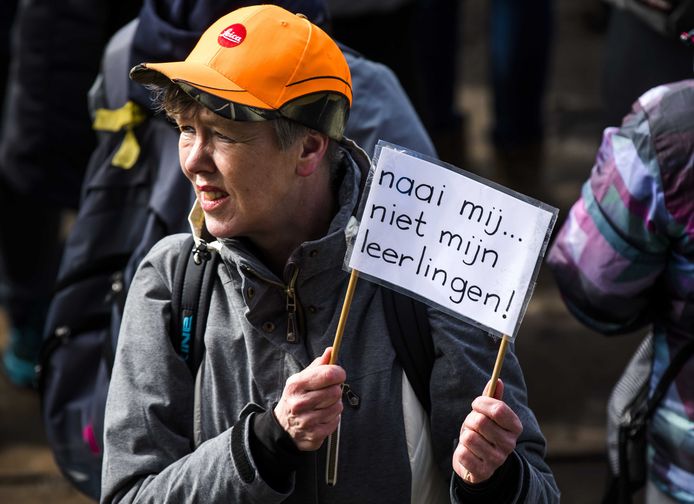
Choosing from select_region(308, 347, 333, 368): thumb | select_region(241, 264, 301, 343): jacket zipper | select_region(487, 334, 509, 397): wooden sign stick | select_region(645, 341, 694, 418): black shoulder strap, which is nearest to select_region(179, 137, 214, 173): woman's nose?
select_region(241, 264, 301, 343): jacket zipper

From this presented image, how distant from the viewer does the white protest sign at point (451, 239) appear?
6.30ft

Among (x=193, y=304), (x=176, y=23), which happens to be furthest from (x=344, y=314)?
(x=176, y=23)

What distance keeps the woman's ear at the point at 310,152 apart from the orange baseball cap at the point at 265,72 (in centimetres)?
2

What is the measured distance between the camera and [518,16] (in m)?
5.57

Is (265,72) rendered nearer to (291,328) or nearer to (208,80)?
(208,80)

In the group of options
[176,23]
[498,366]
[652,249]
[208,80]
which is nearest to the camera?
[498,366]

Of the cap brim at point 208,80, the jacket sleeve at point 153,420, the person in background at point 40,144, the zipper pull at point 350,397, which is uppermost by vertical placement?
the cap brim at point 208,80

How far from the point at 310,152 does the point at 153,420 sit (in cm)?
56

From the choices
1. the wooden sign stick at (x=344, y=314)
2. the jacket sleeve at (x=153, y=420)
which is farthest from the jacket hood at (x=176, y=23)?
the wooden sign stick at (x=344, y=314)

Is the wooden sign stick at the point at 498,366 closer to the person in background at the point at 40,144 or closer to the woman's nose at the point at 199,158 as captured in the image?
the woman's nose at the point at 199,158

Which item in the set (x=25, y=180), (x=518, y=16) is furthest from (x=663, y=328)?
(x=518, y=16)

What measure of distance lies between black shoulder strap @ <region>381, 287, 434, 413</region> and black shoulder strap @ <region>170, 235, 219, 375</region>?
0.33m

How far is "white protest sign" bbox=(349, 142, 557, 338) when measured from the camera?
75.5 inches

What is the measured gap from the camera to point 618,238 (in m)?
2.56
